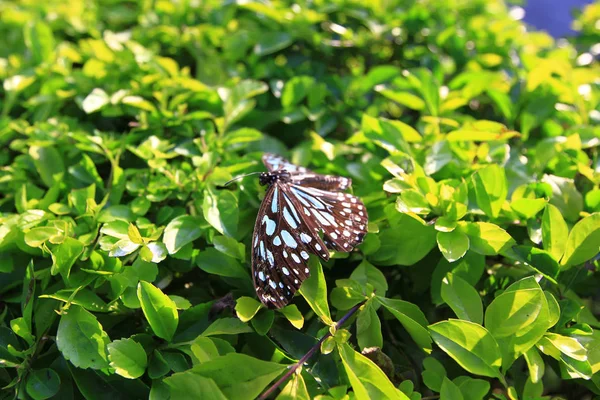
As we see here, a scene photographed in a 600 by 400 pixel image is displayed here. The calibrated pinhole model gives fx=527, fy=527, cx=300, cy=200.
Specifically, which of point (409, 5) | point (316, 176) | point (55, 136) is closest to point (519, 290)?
point (316, 176)

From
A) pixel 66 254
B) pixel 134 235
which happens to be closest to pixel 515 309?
pixel 134 235

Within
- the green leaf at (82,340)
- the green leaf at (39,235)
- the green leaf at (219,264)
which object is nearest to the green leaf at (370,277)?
the green leaf at (219,264)

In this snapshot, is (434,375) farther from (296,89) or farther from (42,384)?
(296,89)

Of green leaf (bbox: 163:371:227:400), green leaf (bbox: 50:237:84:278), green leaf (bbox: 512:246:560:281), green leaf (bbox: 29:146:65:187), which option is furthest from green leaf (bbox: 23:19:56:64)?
green leaf (bbox: 512:246:560:281)

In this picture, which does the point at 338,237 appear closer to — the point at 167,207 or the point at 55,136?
the point at 167,207

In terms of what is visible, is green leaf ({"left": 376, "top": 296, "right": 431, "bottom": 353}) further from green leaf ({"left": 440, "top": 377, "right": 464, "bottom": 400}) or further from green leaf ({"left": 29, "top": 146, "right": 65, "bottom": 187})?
green leaf ({"left": 29, "top": 146, "right": 65, "bottom": 187})

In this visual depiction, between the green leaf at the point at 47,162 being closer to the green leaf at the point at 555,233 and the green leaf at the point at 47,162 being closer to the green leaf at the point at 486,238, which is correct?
the green leaf at the point at 486,238
